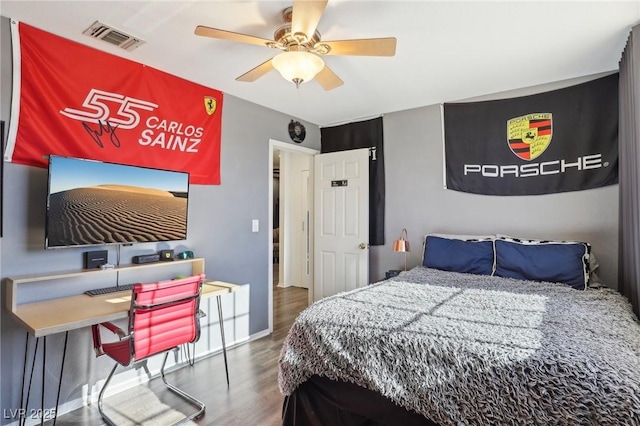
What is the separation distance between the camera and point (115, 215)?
2.28 metres

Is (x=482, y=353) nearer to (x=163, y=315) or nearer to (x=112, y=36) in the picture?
(x=163, y=315)

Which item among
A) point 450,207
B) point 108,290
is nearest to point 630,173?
point 450,207

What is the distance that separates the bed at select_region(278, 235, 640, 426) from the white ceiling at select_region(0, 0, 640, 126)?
A: 66.9 inches

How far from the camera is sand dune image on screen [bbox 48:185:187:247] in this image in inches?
80.0

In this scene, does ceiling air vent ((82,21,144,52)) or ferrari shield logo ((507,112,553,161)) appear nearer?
ceiling air vent ((82,21,144,52))

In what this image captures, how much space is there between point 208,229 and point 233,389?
1369mm

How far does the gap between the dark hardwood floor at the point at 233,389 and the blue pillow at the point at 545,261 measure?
211 cm

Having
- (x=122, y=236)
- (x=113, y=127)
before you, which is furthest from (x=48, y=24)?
(x=122, y=236)

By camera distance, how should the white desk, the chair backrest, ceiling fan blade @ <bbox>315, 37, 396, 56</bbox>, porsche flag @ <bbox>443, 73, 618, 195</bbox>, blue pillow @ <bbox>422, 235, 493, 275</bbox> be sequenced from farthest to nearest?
blue pillow @ <bbox>422, 235, 493, 275</bbox> → porsche flag @ <bbox>443, 73, 618, 195</bbox> → the chair backrest → ceiling fan blade @ <bbox>315, 37, 396, 56</bbox> → the white desk

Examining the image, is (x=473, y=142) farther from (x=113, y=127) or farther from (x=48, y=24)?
(x=48, y=24)

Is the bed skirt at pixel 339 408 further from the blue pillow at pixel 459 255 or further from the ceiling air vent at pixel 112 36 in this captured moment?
the ceiling air vent at pixel 112 36

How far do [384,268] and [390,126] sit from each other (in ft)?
A: 5.55

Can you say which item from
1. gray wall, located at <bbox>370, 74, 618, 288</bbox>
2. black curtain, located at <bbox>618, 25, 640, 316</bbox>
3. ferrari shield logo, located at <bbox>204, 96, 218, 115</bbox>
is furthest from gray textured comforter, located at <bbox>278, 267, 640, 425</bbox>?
ferrari shield logo, located at <bbox>204, 96, 218, 115</bbox>

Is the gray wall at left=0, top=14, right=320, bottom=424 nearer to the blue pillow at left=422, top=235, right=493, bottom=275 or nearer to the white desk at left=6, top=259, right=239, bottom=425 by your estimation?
the white desk at left=6, top=259, right=239, bottom=425
